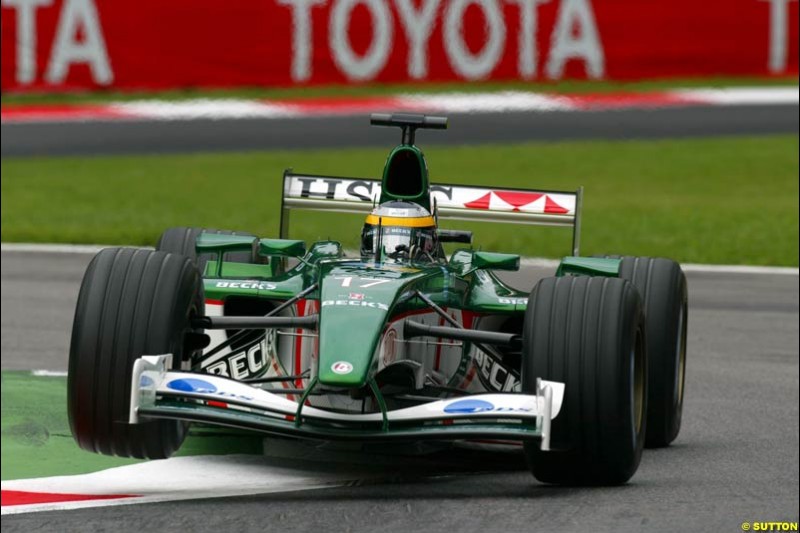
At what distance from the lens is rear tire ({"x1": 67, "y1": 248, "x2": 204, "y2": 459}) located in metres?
6.68

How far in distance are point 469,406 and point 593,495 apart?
2.10 feet

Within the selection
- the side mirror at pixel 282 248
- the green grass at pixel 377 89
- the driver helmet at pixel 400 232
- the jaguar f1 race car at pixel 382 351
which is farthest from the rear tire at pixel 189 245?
the green grass at pixel 377 89

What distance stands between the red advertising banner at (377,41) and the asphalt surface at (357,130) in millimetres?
702

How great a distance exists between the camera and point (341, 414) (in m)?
6.52

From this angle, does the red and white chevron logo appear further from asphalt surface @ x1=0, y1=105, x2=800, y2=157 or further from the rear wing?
asphalt surface @ x1=0, y1=105, x2=800, y2=157

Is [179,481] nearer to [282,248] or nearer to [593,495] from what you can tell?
[282,248]

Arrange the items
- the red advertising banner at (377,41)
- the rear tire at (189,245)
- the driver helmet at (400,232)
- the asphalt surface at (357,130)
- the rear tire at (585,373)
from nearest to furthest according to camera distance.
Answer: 1. the rear tire at (585,373)
2. the driver helmet at (400,232)
3. the rear tire at (189,245)
4. the asphalt surface at (357,130)
5. the red advertising banner at (377,41)

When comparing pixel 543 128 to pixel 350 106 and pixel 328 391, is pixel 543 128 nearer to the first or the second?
pixel 350 106

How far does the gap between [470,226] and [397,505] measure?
11.5m

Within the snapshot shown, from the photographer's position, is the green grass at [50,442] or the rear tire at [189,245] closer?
the green grass at [50,442]

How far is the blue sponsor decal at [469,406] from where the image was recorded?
6.51m

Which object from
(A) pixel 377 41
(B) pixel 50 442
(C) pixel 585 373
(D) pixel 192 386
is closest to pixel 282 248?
(B) pixel 50 442

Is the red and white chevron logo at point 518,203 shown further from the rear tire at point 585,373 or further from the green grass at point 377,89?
the green grass at point 377,89

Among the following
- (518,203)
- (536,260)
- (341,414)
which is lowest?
(341,414)
